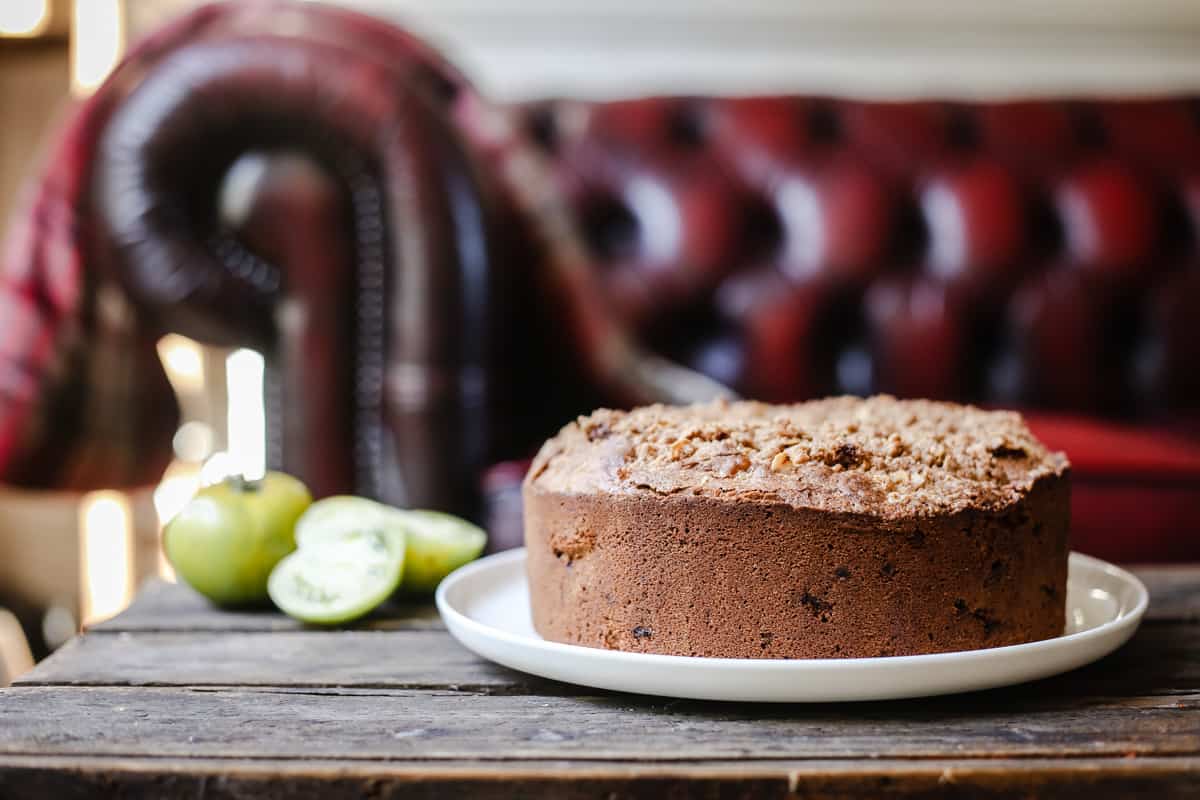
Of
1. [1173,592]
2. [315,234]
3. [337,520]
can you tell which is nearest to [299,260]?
[315,234]

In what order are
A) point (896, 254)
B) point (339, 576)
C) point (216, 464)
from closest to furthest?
point (339, 576), point (896, 254), point (216, 464)

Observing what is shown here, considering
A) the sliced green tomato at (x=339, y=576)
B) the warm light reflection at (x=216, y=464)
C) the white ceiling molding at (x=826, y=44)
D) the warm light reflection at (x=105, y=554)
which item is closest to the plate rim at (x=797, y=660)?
the sliced green tomato at (x=339, y=576)

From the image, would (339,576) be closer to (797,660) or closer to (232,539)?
(232,539)

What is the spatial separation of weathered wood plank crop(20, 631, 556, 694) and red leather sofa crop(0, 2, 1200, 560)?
59 cm

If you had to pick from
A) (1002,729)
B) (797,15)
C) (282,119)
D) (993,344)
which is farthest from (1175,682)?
(797,15)

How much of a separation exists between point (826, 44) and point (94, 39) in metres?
1.65

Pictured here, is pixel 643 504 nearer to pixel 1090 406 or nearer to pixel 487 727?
pixel 487 727

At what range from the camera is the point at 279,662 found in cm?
73

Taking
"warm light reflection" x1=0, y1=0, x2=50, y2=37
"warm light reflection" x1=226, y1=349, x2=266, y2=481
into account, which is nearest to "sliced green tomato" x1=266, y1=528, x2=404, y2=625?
"warm light reflection" x1=226, y1=349, x2=266, y2=481

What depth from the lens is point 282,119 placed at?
1.48 metres

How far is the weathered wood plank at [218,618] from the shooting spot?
0.83 m

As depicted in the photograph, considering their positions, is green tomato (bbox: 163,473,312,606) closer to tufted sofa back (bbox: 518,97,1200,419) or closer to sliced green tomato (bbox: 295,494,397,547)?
sliced green tomato (bbox: 295,494,397,547)

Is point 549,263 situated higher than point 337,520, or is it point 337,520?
point 549,263

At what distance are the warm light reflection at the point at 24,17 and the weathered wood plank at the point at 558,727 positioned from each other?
226 centimetres
